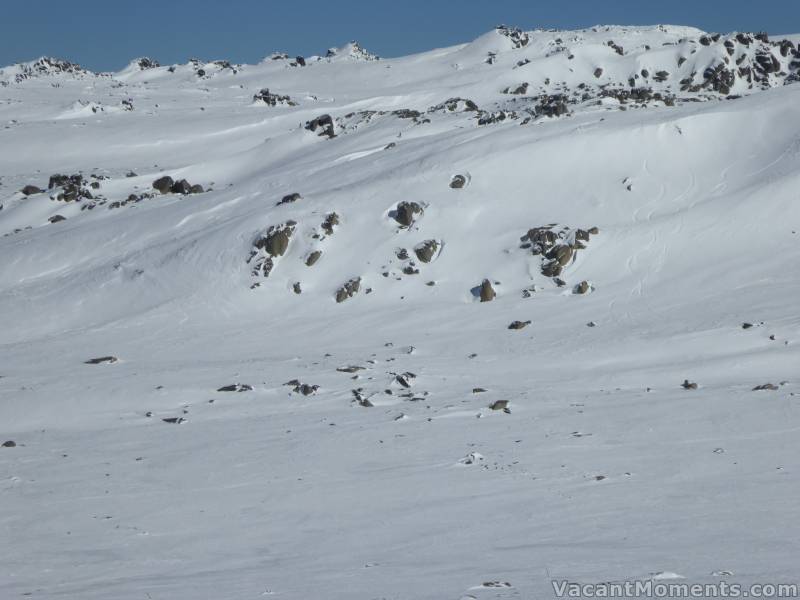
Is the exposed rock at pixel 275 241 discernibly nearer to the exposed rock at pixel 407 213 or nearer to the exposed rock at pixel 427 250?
the exposed rock at pixel 407 213

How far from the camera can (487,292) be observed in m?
24.9

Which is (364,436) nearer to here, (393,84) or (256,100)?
(256,100)

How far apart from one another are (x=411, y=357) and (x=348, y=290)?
5.73 meters

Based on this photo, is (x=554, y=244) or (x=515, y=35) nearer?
(x=554, y=244)

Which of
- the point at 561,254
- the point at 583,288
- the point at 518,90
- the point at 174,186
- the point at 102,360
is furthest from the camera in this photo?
the point at 518,90

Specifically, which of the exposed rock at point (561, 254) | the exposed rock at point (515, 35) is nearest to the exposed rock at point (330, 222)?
the exposed rock at point (561, 254)

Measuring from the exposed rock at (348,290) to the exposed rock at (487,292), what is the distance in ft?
13.6

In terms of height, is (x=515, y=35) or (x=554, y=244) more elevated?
(x=515, y=35)

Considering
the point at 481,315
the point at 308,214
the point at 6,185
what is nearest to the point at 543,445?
the point at 481,315

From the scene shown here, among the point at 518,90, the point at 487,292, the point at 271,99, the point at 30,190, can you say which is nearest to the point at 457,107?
the point at 518,90

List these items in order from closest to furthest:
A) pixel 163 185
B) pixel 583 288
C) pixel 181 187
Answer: pixel 583 288 → pixel 181 187 → pixel 163 185

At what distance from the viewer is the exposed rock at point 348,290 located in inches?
1007

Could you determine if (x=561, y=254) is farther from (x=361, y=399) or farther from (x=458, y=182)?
(x=361, y=399)

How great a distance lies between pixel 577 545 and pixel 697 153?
84.4ft
